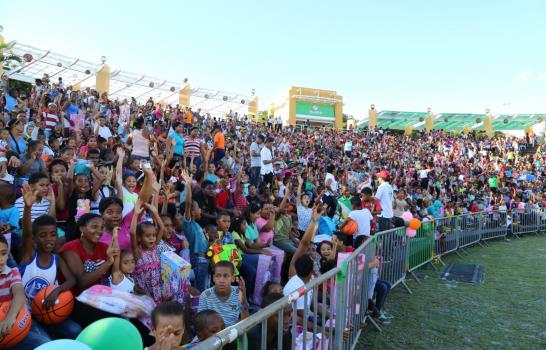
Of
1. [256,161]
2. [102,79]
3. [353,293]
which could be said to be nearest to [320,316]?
[353,293]

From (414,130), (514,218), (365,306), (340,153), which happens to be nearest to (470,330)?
(365,306)

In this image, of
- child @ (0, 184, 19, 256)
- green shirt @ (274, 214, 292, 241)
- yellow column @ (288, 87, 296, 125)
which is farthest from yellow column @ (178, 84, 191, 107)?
child @ (0, 184, 19, 256)

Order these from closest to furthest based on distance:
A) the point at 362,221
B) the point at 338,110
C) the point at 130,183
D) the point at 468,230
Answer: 1. the point at 130,183
2. the point at 362,221
3. the point at 468,230
4. the point at 338,110

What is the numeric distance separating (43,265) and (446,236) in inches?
457

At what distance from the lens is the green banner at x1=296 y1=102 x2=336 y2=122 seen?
43.9 m

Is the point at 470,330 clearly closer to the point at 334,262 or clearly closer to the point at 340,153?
the point at 334,262

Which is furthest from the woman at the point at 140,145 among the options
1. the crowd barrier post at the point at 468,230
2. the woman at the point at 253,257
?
the crowd barrier post at the point at 468,230

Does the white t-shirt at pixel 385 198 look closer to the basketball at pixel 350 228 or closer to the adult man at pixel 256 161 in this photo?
the basketball at pixel 350 228

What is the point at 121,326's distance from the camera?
7.45 feet

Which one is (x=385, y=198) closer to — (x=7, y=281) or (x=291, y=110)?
(x=7, y=281)

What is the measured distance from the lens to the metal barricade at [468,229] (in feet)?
A: 44.2

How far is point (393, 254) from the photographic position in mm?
7945

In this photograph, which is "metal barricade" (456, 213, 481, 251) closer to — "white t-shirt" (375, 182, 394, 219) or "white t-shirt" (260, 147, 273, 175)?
"white t-shirt" (375, 182, 394, 219)

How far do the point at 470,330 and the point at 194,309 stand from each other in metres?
4.29
